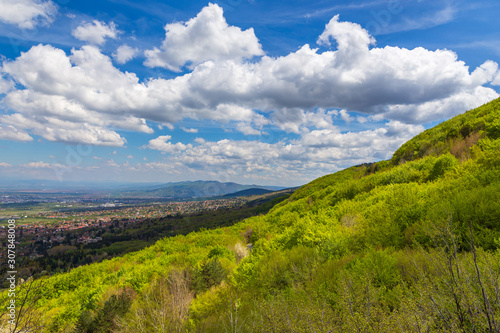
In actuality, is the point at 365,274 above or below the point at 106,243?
above

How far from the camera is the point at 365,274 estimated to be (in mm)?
4773

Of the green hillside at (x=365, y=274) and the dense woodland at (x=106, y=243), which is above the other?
the green hillside at (x=365, y=274)

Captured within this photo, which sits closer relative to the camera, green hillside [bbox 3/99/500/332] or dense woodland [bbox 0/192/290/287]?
green hillside [bbox 3/99/500/332]

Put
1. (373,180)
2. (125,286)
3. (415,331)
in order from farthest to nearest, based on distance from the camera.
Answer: (373,180)
(125,286)
(415,331)

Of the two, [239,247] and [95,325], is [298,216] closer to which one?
[239,247]

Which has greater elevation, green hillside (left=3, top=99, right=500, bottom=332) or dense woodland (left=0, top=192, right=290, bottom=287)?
green hillside (left=3, top=99, right=500, bottom=332)

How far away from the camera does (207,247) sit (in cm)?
2311

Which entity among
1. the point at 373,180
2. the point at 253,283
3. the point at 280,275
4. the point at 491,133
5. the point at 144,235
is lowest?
the point at 144,235

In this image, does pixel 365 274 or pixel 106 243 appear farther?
pixel 106 243

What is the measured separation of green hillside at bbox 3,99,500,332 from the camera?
366 cm

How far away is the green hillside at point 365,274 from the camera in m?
3.66

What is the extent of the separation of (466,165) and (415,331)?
1107 cm

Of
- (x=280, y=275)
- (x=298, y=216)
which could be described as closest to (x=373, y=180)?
(x=298, y=216)

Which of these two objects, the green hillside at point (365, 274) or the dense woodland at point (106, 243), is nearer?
the green hillside at point (365, 274)
